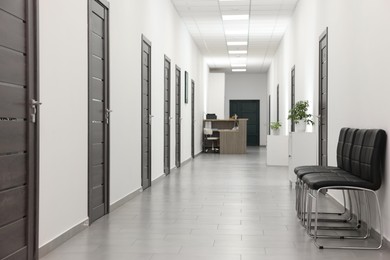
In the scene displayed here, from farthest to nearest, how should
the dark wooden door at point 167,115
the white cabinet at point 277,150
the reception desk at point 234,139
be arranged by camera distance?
1. the reception desk at point 234,139
2. the white cabinet at point 277,150
3. the dark wooden door at point 167,115

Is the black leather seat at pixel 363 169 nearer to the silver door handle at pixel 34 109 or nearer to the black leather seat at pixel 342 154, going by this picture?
the black leather seat at pixel 342 154

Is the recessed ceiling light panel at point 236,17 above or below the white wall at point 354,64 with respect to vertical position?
above

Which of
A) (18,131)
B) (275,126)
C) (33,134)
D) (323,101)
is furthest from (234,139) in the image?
(18,131)

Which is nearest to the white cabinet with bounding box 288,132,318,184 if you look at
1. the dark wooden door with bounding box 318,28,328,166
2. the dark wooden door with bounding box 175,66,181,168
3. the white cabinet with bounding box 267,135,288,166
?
the dark wooden door with bounding box 318,28,328,166

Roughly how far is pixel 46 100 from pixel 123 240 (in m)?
1.35

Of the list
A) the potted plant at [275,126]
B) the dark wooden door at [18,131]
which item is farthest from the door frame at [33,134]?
the potted plant at [275,126]

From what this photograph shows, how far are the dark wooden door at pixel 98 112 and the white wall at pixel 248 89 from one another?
19.2 metres

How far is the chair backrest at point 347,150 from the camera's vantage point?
5.02m

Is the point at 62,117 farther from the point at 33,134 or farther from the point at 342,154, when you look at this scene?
the point at 342,154

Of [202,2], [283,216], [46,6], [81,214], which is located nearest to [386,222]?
[283,216]

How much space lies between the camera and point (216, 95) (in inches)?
867

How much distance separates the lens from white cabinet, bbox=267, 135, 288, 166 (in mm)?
12906

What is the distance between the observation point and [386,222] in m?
4.29

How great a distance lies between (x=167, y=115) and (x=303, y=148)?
325 cm
